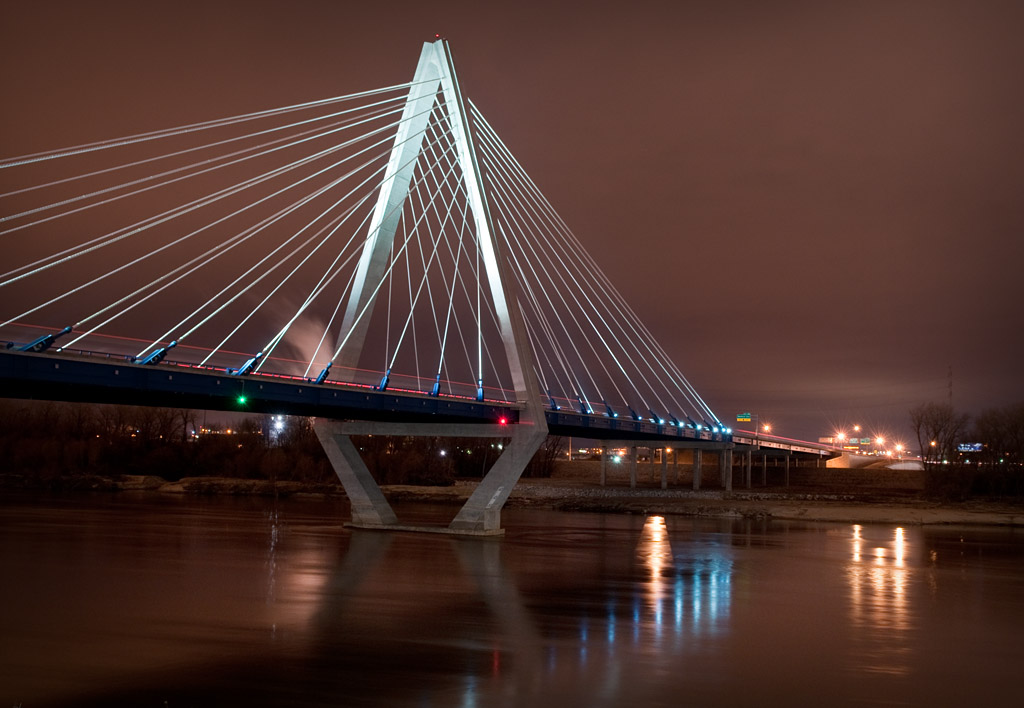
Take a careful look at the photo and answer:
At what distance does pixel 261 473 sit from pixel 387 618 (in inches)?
3262

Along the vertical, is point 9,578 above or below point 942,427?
below

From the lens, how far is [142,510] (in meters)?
55.3

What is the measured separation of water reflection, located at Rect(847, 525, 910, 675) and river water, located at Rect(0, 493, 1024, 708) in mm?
89

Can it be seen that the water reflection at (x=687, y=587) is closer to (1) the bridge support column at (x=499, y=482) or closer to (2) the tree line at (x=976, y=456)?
(1) the bridge support column at (x=499, y=482)

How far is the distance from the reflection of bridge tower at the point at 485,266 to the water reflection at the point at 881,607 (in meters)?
13.1

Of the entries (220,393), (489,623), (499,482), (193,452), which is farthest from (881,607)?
(193,452)

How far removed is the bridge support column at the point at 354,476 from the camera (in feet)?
132

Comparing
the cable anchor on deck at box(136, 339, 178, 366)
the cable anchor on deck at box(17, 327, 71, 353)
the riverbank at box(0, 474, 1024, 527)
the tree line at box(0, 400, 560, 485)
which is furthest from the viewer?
the tree line at box(0, 400, 560, 485)

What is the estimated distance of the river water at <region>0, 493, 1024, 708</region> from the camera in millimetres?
14273

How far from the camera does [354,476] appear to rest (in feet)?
135

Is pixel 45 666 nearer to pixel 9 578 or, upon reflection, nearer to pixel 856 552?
pixel 9 578

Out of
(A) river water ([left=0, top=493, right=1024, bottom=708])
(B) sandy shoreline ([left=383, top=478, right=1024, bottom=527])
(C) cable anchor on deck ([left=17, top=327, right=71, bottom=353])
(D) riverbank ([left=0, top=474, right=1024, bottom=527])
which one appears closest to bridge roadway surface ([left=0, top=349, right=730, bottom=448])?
(C) cable anchor on deck ([left=17, top=327, right=71, bottom=353])

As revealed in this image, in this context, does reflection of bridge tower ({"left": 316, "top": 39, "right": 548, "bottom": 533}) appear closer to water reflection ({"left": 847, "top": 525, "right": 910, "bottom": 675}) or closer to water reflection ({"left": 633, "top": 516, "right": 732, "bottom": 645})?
water reflection ({"left": 633, "top": 516, "right": 732, "bottom": 645})

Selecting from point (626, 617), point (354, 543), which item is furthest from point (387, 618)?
point (354, 543)
